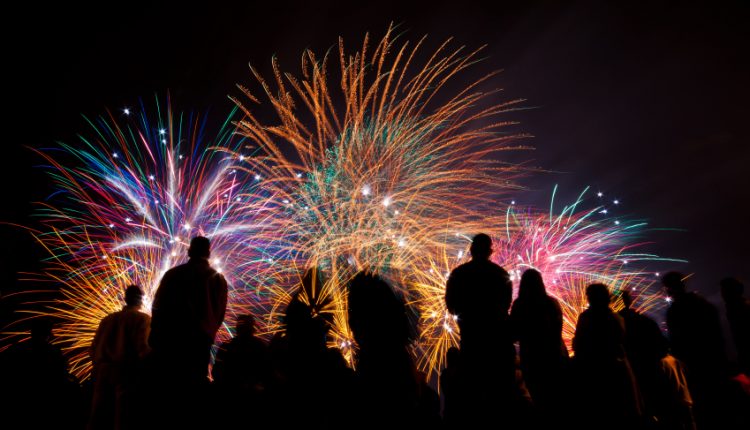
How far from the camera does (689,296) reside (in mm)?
6051

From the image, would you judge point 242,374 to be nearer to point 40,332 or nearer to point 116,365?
point 116,365

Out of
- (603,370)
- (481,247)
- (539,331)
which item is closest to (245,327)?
(481,247)

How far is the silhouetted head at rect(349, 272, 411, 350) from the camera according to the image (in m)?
3.04

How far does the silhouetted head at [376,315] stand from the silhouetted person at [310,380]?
17.9 inches

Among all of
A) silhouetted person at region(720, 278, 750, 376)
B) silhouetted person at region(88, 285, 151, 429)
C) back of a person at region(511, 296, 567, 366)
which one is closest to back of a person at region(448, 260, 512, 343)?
back of a person at region(511, 296, 567, 366)

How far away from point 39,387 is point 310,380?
504cm

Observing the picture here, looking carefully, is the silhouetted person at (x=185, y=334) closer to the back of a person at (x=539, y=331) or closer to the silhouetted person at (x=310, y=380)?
the silhouetted person at (x=310, y=380)

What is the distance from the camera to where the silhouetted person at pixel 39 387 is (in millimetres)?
5672

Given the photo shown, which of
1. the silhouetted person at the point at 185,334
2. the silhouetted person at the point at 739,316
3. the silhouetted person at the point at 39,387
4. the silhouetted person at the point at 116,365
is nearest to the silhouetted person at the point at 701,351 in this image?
the silhouetted person at the point at 739,316

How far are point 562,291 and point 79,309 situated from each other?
584 inches

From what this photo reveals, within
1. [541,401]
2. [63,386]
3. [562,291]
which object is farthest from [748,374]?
[63,386]

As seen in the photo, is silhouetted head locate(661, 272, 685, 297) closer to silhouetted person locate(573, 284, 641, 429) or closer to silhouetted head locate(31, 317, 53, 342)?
silhouetted person locate(573, 284, 641, 429)

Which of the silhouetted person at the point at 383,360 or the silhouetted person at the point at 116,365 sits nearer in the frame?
the silhouetted person at the point at 383,360

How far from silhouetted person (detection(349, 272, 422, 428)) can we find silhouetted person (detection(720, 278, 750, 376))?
5637 millimetres
